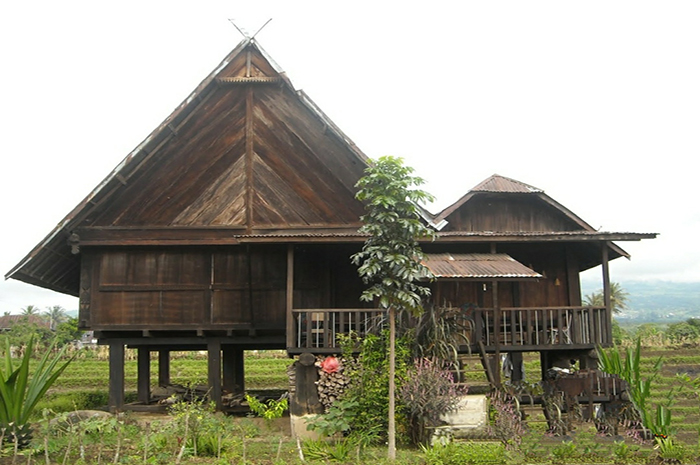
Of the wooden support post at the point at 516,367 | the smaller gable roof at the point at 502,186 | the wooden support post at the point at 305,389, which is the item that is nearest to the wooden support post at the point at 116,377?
the wooden support post at the point at 305,389

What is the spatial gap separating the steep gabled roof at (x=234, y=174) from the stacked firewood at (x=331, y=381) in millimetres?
3530

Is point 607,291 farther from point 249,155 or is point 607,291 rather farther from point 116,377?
point 116,377

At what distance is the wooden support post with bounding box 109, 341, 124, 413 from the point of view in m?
15.8

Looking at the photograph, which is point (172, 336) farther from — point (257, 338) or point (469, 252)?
point (469, 252)

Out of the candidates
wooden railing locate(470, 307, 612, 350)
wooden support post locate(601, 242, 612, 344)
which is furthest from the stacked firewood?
wooden support post locate(601, 242, 612, 344)

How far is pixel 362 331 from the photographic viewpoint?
14.5 metres

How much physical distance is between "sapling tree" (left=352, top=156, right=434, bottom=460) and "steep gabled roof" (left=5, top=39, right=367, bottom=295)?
4645 millimetres

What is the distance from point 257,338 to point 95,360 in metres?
20.8

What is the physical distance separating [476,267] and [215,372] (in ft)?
21.2

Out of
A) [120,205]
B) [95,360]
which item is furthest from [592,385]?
[95,360]

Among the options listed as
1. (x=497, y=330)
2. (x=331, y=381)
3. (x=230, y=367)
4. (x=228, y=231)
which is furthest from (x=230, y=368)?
(x=497, y=330)

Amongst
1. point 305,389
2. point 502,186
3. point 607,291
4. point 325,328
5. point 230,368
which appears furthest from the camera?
point 230,368

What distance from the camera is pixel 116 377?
52.6 ft

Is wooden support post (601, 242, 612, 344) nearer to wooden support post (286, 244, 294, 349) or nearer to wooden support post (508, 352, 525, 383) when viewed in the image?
wooden support post (508, 352, 525, 383)
